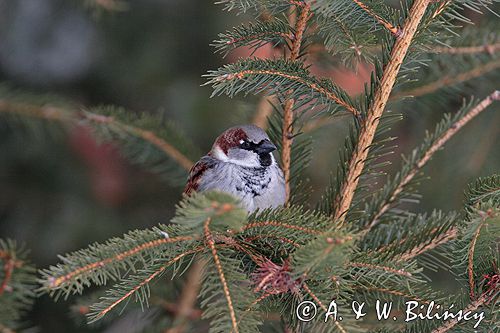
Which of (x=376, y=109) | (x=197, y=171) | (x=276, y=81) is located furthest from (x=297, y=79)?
(x=197, y=171)

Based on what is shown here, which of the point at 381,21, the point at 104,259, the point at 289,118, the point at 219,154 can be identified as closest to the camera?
the point at 104,259

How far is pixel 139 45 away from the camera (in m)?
4.38

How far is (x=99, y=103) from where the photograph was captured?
168 inches

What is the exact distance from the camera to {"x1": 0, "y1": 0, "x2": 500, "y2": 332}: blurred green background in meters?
3.91

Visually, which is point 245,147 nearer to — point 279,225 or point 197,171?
point 197,171

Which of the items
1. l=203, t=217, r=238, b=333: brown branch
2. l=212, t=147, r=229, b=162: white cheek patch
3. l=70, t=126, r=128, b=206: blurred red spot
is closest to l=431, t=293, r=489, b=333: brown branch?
l=203, t=217, r=238, b=333: brown branch

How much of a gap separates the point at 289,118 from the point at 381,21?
20.9 inches

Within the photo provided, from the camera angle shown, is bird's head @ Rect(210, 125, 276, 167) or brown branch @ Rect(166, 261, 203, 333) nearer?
bird's head @ Rect(210, 125, 276, 167)

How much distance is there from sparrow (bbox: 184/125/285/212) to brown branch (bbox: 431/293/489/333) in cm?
84

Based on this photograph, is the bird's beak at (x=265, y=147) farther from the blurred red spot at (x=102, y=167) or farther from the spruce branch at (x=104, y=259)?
the blurred red spot at (x=102, y=167)

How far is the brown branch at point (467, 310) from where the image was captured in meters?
1.70

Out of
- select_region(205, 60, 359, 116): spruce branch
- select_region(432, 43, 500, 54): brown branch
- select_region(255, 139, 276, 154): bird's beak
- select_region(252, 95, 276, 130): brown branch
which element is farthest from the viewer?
select_region(252, 95, 276, 130): brown branch

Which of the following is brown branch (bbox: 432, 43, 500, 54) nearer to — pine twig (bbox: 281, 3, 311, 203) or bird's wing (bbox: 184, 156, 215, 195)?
pine twig (bbox: 281, 3, 311, 203)
